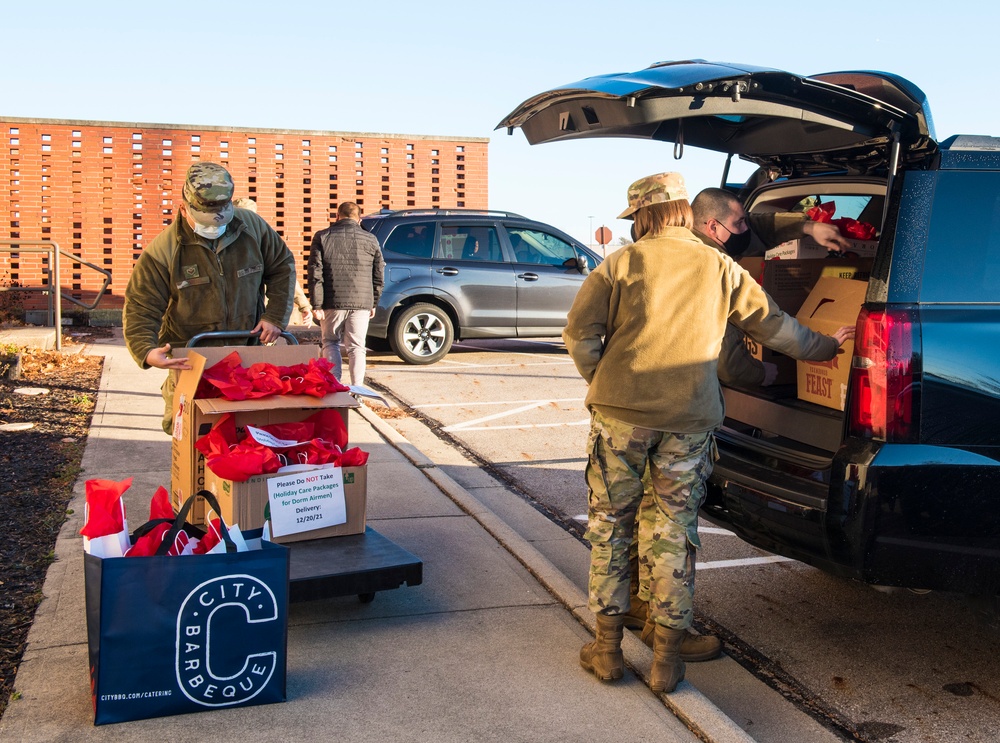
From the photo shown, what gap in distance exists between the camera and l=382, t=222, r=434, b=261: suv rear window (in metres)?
13.4

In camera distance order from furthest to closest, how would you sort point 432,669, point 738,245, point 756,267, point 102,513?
point 738,245
point 756,267
point 432,669
point 102,513

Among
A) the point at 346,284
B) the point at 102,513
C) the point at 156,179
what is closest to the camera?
the point at 102,513

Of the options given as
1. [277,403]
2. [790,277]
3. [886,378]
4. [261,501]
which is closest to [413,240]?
[790,277]

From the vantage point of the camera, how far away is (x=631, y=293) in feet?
11.8

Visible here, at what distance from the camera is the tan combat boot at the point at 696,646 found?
4055 millimetres

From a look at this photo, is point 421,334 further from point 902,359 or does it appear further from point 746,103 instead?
point 902,359

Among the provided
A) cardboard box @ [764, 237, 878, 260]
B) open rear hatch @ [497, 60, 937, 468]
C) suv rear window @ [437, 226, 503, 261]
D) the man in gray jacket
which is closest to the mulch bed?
the man in gray jacket

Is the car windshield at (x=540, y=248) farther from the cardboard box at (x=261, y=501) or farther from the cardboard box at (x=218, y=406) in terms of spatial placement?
the cardboard box at (x=261, y=501)

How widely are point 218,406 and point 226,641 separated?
1194 millimetres

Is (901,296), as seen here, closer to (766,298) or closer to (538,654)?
(766,298)

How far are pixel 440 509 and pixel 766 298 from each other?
286 centimetres

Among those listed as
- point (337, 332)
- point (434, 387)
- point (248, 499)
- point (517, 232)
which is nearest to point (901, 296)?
point (248, 499)

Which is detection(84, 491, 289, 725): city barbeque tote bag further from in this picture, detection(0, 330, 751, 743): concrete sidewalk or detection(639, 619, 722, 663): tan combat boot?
detection(639, 619, 722, 663): tan combat boot

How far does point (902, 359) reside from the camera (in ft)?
11.2
